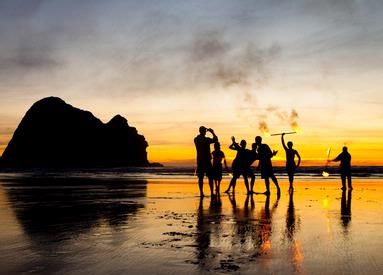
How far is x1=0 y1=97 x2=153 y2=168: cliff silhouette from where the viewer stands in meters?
179

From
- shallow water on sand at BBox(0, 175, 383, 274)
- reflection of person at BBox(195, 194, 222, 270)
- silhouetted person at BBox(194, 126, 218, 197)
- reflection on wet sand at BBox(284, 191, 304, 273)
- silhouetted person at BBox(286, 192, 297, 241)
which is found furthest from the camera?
silhouetted person at BBox(194, 126, 218, 197)

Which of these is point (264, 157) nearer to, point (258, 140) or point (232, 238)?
point (258, 140)

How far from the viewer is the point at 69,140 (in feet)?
602

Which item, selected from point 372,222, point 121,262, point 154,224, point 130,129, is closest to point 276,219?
point 372,222

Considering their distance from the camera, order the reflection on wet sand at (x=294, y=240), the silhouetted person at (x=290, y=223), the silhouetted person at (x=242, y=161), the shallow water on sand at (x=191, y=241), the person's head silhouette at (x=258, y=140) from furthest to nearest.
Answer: the person's head silhouette at (x=258, y=140) → the silhouetted person at (x=242, y=161) → the silhouetted person at (x=290, y=223) → the reflection on wet sand at (x=294, y=240) → the shallow water on sand at (x=191, y=241)

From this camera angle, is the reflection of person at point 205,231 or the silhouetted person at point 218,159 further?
the silhouetted person at point 218,159

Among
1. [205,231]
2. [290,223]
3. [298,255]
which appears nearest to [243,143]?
[290,223]

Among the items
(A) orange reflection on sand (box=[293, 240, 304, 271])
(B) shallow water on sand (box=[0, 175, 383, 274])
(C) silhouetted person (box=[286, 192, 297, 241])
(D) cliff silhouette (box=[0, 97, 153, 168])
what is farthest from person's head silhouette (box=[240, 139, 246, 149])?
(D) cliff silhouette (box=[0, 97, 153, 168])

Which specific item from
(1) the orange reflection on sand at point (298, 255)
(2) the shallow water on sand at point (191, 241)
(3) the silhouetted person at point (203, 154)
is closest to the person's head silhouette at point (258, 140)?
(3) the silhouetted person at point (203, 154)

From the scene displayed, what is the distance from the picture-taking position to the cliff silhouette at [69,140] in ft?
589

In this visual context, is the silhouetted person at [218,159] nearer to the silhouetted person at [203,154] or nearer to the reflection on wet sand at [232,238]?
the silhouetted person at [203,154]

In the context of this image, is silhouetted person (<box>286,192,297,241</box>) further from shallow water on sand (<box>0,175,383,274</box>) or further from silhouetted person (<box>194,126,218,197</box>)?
silhouetted person (<box>194,126,218,197</box>)

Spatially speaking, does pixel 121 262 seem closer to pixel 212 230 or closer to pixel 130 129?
pixel 212 230

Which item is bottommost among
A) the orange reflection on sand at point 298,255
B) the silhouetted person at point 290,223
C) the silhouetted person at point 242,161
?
the orange reflection on sand at point 298,255
